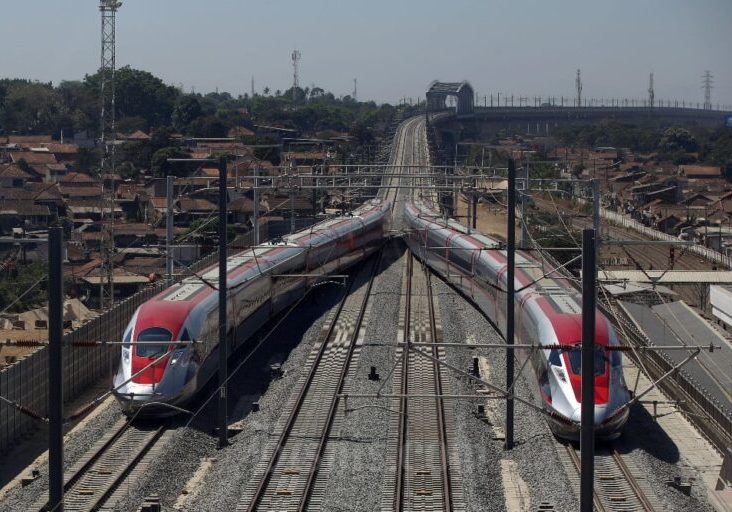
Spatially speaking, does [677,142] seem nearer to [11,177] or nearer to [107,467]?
[11,177]

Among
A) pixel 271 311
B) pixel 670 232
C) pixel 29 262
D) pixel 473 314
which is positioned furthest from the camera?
pixel 670 232

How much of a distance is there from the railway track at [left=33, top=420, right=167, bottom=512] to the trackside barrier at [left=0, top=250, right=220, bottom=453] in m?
1.20

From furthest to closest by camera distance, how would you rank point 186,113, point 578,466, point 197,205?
point 186,113, point 197,205, point 578,466

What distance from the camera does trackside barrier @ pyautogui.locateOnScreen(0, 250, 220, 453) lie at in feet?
53.1

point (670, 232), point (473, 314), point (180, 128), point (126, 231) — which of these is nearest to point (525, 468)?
point (473, 314)

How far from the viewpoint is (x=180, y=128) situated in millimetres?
94438

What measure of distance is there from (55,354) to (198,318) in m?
9.00

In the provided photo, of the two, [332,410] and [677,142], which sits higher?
[677,142]

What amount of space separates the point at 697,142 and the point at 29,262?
8869 centimetres

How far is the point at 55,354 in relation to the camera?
364 inches

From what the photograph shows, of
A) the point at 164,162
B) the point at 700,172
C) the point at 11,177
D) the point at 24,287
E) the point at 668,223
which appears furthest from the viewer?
the point at 700,172

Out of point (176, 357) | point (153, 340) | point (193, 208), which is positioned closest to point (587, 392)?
point (176, 357)

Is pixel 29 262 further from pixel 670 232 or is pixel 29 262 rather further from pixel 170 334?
pixel 670 232

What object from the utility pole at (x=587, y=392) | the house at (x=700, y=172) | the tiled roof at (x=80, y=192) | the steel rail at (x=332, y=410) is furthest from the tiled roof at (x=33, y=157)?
the utility pole at (x=587, y=392)
